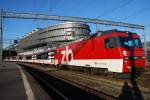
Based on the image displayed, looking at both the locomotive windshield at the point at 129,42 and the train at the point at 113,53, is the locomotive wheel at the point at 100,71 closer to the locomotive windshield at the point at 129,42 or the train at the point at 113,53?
the train at the point at 113,53

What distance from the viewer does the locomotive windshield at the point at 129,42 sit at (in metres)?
16.8

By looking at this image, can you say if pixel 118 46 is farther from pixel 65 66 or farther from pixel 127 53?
pixel 65 66

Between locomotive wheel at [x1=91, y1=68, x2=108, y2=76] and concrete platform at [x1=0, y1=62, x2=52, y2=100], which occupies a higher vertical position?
locomotive wheel at [x1=91, y1=68, x2=108, y2=76]

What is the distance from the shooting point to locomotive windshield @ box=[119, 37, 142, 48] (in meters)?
16.8

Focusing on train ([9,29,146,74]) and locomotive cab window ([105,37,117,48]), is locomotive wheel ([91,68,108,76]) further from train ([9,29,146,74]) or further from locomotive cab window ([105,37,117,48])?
locomotive cab window ([105,37,117,48])

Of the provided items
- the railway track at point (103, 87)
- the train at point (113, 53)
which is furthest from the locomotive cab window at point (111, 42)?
the railway track at point (103, 87)

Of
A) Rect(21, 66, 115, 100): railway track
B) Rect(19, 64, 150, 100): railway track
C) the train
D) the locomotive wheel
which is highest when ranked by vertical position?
the train

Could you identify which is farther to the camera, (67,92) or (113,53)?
(113,53)

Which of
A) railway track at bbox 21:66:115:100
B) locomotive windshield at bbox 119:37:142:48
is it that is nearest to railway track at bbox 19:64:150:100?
railway track at bbox 21:66:115:100

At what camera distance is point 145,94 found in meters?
10.7

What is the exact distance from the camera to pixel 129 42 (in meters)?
17.2

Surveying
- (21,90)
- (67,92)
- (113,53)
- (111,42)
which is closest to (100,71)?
(113,53)

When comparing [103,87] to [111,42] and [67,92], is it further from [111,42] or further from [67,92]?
→ [111,42]

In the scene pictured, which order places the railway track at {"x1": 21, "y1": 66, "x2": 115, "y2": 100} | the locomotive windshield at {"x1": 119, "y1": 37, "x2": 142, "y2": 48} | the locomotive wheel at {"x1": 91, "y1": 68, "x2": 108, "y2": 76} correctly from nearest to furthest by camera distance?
the railway track at {"x1": 21, "y1": 66, "x2": 115, "y2": 100} < the locomotive windshield at {"x1": 119, "y1": 37, "x2": 142, "y2": 48} < the locomotive wheel at {"x1": 91, "y1": 68, "x2": 108, "y2": 76}
